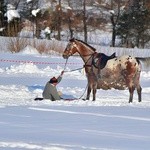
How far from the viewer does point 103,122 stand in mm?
11414

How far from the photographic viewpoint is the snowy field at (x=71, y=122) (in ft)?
28.8

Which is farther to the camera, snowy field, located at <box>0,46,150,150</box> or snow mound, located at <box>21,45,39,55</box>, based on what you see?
snow mound, located at <box>21,45,39,55</box>

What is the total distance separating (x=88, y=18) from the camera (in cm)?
6144

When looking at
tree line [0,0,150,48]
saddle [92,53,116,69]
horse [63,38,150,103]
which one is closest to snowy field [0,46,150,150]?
horse [63,38,150,103]

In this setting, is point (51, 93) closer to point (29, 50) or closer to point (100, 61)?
point (100, 61)

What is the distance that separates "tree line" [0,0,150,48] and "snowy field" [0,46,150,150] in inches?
1485

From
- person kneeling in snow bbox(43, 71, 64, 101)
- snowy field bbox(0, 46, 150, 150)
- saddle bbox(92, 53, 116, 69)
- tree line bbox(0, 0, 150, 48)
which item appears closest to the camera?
snowy field bbox(0, 46, 150, 150)

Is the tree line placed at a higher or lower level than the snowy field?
higher

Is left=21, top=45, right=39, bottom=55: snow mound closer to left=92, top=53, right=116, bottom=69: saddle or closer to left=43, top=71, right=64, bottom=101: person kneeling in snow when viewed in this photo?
left=92, top=53, right=116, bottom=69: saddle

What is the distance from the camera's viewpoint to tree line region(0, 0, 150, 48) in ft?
188

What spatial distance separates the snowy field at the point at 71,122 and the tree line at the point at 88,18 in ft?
124

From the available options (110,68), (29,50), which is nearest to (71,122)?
(110,68)

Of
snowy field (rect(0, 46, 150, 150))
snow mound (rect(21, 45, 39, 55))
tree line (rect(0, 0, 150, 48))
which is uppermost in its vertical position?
tree line (rect(0, 0, 150, 48))

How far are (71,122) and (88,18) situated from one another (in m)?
50.6
